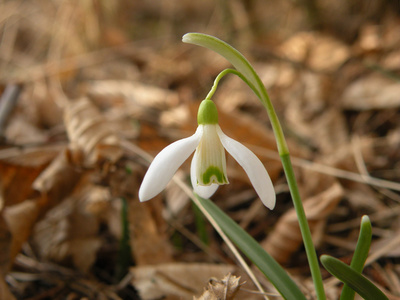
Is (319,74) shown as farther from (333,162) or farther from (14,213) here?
(14,213)

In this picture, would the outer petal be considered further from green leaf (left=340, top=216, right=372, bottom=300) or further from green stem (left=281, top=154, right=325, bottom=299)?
green leaf (left=340, top=216, right=372, bottom=300)

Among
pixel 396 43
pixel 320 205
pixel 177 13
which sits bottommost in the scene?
pixel 320 205

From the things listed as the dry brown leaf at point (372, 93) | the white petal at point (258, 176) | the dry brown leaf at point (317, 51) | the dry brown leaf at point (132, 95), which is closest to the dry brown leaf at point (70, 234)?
the white petal at point (258, 176)

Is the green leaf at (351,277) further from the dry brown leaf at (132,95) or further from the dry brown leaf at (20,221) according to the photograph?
the dry brown leaf at (132,95)

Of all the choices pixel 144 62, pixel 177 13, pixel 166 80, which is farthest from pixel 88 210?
pixel 177 13

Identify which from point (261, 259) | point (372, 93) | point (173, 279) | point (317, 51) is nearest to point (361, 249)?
point (261, 259)

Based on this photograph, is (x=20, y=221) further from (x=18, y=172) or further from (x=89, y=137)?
(x=89, y=137)
